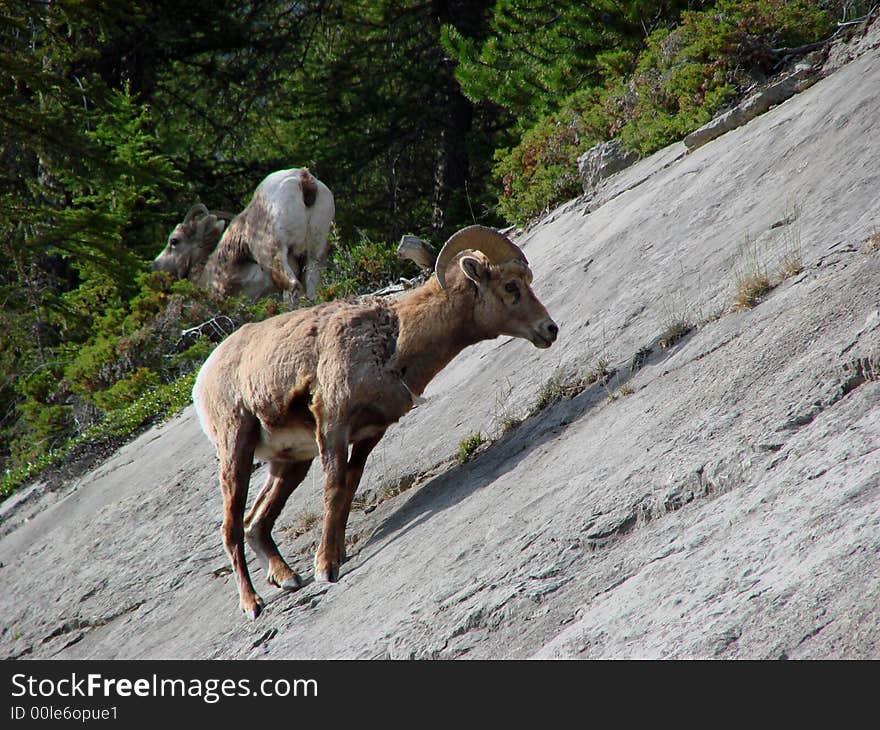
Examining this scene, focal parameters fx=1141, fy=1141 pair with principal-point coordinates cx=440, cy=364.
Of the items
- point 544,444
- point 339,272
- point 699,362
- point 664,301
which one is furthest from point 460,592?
point 339,272

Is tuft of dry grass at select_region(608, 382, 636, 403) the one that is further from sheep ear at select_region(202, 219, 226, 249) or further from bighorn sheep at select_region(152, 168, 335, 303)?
sheep ear at select_region(202, 219, 226, 249)

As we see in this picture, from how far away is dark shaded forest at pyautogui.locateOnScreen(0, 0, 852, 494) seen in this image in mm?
13945

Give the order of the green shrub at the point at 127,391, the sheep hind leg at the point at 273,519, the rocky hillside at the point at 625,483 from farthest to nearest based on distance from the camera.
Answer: the green shrub at the point at 127,391
the sheep hind leg at the point at 273,519
the rocky hillside at the point at 625,483

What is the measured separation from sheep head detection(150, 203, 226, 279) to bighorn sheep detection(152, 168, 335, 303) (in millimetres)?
673

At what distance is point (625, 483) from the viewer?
5.85 metres

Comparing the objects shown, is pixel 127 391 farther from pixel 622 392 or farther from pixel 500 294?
pixel 622 392

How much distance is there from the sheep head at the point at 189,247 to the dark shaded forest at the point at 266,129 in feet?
1.96

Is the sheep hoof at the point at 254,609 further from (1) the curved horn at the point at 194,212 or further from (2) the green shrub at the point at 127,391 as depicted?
(1) the curved horn at the point at 194,212

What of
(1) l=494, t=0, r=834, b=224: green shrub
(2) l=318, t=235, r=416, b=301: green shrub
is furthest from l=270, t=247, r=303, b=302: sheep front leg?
(1) l=494, t=0, r=834, b=224: green shrub

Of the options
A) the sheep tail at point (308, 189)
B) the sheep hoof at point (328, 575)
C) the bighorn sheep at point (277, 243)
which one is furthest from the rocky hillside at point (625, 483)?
the sheep tail at point (308, 189)

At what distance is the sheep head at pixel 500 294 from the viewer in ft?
25.7

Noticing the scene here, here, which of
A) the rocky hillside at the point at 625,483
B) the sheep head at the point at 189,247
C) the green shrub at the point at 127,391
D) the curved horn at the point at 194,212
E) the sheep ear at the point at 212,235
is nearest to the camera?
the rocky hillside at the point at 625,483

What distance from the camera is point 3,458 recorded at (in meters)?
15.9

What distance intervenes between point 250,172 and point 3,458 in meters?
9.56
